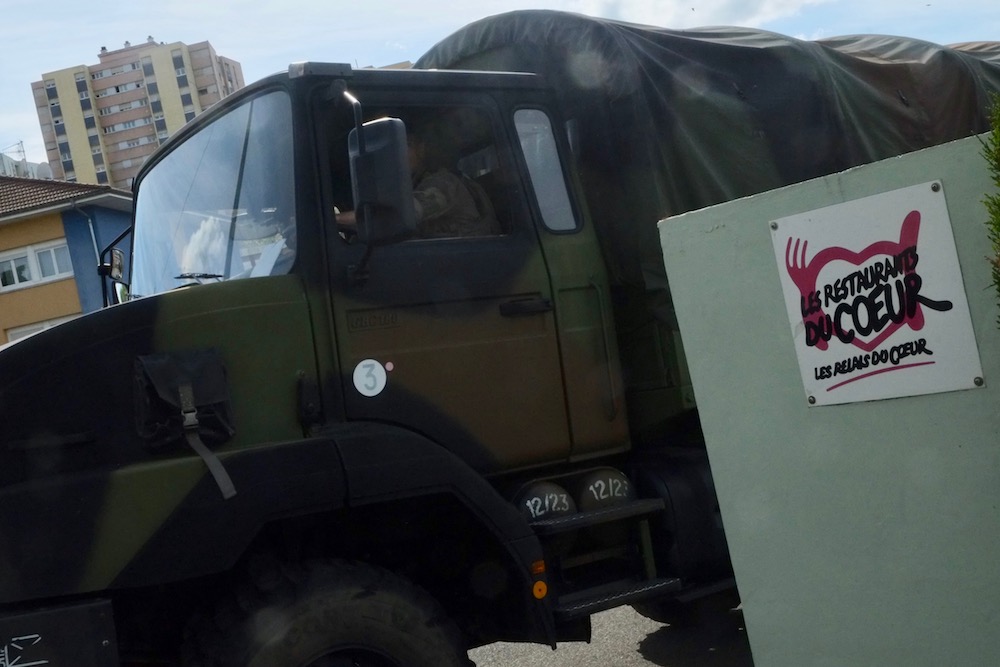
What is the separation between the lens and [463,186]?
14.2 ft

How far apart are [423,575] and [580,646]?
1912 millimetres

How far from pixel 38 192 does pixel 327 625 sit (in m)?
32.7

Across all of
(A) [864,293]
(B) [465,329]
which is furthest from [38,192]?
(A) [864,293]

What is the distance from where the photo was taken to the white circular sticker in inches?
149

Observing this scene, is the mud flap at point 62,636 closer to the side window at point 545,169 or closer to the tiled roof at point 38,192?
the side window at point 545,169

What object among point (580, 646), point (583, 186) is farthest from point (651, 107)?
point (580, 646)

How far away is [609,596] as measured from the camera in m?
4.17

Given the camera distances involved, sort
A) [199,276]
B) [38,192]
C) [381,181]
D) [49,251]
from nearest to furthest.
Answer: [381,181], [199,276], [49,251], [38,192]

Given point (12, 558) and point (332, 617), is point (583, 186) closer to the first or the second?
point (332, 617)

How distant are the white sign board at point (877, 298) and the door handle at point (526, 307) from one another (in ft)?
4.00

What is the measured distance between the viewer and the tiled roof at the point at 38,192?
2997cm

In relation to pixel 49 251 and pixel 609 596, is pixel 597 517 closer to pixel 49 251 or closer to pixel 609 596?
pixel 609 596

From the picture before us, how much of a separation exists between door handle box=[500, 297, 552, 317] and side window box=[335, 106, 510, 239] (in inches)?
12.0

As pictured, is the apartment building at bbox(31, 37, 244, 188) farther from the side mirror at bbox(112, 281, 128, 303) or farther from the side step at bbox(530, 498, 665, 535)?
the side step at bbox(530, 498, 665, 535)
